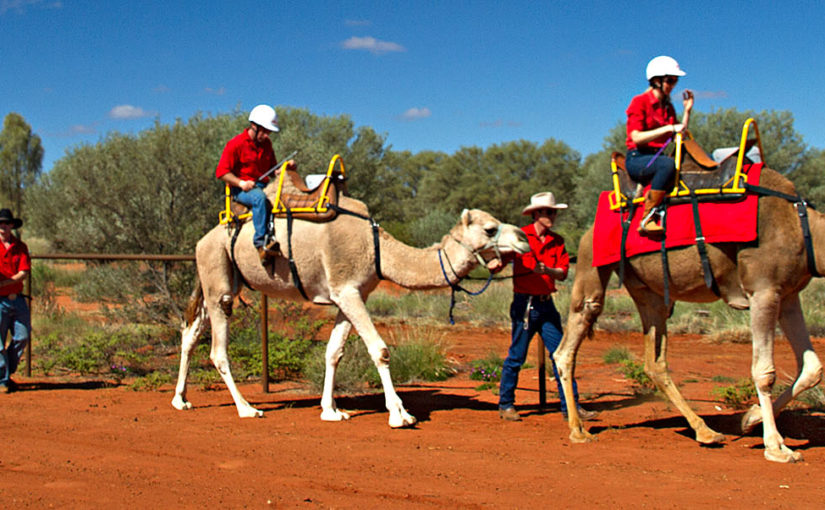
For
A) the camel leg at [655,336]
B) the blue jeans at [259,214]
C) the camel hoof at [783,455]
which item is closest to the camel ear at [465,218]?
the camel leg at [655,336]

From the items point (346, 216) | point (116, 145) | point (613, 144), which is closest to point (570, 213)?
point (613, 144)

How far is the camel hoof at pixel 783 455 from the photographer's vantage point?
6.52 meters

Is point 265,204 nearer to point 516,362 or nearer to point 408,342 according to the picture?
point 516,362

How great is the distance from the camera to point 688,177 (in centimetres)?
723

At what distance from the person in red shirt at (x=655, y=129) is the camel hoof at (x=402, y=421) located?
2.85m

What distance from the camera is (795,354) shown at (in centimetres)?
718

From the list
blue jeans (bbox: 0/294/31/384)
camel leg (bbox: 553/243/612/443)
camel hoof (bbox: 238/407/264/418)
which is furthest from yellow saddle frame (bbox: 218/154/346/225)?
blue jeans (bbox: 0/294/31/384)

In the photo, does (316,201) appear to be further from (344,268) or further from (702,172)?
(702,172)

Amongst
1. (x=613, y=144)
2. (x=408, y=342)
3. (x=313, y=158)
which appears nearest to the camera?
(x=408, y=342)

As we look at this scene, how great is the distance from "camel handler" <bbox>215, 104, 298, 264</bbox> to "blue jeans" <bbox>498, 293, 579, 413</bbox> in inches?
101

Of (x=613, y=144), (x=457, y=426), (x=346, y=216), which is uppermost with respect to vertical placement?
(x=613, y=144)

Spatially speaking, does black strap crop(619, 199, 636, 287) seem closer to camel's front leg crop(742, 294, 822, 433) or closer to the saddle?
the saddle

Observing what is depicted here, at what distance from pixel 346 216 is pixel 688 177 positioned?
3.51m

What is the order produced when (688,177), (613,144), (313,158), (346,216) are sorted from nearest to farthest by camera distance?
(688,177), (346,216), (313,158), (613,144)
